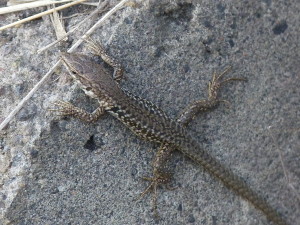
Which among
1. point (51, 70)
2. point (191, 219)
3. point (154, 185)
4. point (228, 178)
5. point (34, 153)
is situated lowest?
point (191, 219)

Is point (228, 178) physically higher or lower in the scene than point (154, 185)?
lower

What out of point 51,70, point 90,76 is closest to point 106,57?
point 90,76

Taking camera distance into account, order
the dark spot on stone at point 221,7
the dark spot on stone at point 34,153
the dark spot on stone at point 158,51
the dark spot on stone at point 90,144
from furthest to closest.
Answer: the dark spot on stone at point 221,7, the dark spot on stone at point 158,51, the dark spot on stone at point 90,144, the dark spot on stone at point 34,153

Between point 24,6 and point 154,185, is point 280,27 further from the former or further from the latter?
point 24,6

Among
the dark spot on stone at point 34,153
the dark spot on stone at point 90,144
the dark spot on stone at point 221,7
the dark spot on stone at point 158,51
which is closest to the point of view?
the dark spot on stone at point 34,153

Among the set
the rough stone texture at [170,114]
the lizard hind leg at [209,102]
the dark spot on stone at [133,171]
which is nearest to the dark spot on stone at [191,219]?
the rough stone texture at [170,114]

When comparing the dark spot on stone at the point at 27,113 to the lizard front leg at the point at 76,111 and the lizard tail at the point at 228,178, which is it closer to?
the lizard front leg at the point at 76,111

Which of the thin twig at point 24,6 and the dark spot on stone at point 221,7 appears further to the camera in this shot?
the dark spot on stone at point 221,7
